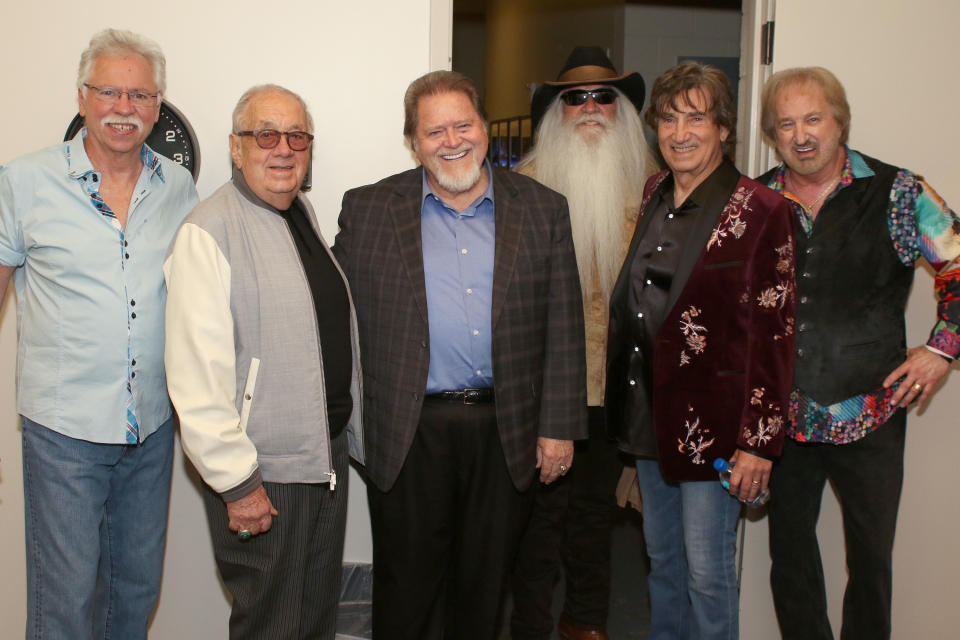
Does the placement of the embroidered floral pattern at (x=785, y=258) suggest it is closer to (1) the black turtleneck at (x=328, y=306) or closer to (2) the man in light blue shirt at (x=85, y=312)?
(1) the black turtleneck at (x=328, y=306)

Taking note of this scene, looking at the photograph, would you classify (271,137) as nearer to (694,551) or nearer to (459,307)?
(459,307)

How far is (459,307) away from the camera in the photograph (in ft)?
6.65

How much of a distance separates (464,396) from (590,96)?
1381 millimetres

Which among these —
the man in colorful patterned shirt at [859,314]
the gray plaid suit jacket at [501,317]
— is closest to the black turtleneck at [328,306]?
the gray plaid suit jacket at [501,317]

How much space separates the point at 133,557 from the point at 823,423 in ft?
6.96

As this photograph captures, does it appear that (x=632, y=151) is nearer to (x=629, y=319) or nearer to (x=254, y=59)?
(x=629, y=319)

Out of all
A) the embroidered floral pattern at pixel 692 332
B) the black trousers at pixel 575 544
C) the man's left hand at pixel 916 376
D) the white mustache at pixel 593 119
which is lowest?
the black trousers at pixel 575 544

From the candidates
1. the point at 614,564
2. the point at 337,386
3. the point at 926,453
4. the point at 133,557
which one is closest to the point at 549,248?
the point at 337,386

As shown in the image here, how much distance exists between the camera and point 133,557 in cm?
213

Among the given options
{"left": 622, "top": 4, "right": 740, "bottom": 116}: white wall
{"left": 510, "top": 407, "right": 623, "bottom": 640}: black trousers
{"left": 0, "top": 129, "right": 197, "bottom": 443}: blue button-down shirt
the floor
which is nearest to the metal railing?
{"left": 622, "top": 4, "right": 740, "bottom": 116}: white wall

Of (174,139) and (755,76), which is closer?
(174,139)

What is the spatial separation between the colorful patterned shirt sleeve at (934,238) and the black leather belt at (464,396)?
51.6 inches

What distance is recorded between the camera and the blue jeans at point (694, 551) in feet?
6.77

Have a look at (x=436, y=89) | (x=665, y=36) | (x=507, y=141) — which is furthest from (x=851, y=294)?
(x=507, y=141)
